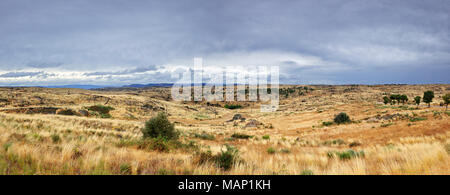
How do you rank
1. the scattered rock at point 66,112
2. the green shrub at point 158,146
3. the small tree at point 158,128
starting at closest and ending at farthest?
1. the green shrub at point 158,146
2. the small tree at point 158,128
3. the scattered rock at point 66,112

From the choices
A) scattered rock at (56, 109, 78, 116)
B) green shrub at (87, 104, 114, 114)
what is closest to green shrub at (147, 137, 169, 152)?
scattered rock at (56, 109, 78, 116)

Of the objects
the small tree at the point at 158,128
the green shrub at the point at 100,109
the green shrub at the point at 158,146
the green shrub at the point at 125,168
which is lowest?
→ the green shrub at the point at 100,109

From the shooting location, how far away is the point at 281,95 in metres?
122

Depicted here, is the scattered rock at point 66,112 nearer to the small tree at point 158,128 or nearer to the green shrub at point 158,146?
the small tree at point 158,128

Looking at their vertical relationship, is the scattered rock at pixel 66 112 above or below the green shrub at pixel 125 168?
below

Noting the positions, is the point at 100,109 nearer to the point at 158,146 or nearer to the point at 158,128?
the point at 158,128

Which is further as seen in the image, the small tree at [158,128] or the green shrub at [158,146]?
the small tree at [158,128]

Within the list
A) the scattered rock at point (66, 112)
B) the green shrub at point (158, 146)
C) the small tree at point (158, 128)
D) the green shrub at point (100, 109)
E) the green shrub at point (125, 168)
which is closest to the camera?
the green shrub at point (125, 168)

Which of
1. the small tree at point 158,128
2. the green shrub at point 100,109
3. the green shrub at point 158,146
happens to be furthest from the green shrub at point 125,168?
the green shrub at point 100,109

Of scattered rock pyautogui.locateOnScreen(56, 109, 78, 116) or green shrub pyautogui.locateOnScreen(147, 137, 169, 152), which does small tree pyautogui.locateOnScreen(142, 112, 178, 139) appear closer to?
green shrub pyautogui.locateOnScreen(147, 137, 169, 152)

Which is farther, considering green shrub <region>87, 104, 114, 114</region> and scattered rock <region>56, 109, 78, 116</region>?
green shrub <region>87, 104, 114, 114</region>
